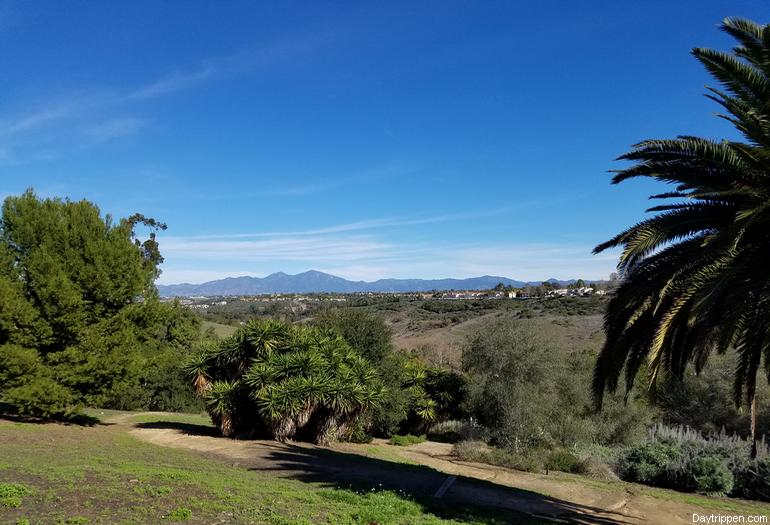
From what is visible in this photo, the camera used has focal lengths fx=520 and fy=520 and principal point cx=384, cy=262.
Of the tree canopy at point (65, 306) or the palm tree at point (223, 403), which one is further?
the palm tree at point (223, 403)

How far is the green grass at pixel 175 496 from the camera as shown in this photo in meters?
7.12

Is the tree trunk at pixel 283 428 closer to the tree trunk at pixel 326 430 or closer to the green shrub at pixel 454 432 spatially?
the tree trunk at pixel 326 430

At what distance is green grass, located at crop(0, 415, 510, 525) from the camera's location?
280 inches

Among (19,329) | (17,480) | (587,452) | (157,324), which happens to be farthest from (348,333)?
(17,480)

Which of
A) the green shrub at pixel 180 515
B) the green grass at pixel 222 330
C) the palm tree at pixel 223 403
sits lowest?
the green grass at pixel 222 330

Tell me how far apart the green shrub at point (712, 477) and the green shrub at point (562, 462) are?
3.50m

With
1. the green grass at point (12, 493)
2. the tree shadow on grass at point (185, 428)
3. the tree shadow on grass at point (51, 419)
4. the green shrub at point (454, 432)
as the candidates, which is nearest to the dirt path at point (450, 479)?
the tree shadow on grass at point (185, 428)

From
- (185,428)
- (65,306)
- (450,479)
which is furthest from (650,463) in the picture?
(65,306)

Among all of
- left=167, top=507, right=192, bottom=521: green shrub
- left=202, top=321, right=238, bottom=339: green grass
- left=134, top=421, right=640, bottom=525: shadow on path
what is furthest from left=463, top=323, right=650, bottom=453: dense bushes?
left=202, top=321, right=238, bottom=339: green grass

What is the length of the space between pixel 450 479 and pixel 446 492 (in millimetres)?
1377

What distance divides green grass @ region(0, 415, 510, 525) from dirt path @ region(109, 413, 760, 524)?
118 cm

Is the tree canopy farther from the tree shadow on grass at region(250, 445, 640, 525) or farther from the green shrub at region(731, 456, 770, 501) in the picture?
the green shrub at region(731, 456, 770, 501)

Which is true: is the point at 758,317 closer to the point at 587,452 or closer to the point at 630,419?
the point at 587,452

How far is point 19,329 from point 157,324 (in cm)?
440
